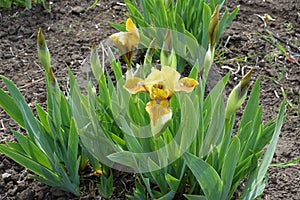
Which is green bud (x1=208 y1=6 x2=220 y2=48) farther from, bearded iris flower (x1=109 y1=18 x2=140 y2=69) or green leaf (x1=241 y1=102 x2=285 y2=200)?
green leaf (x1=241 y1=102 x2=285 y2=200)

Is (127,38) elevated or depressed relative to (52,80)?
elevated

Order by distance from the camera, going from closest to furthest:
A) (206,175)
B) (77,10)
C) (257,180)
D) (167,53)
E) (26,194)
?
(206,175) < (257,180) < (167,53) < (26,194) < (77,10)

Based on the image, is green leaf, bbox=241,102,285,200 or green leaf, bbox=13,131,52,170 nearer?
green leaf, bbox=241,102,285,200

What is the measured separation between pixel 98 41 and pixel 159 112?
135cm

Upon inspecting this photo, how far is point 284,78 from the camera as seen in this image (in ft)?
7.76

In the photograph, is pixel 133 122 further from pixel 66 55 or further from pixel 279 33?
pixel 279 33

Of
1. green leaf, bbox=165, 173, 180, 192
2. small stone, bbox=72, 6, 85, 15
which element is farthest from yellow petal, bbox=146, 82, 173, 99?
small stone, bbox=72, 6, 85, 15

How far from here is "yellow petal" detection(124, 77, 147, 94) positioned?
132cm

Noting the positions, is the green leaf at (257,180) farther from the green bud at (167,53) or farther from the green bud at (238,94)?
the green bud at (167,53)

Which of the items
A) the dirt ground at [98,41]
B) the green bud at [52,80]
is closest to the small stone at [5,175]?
the dirt ground at [98,41]

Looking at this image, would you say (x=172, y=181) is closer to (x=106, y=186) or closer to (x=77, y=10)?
(x=106, y=186)

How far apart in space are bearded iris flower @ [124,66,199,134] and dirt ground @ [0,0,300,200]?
0.56m

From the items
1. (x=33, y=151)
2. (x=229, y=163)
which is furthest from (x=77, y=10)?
(x=229, y=163)

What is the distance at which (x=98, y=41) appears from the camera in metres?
2.58
